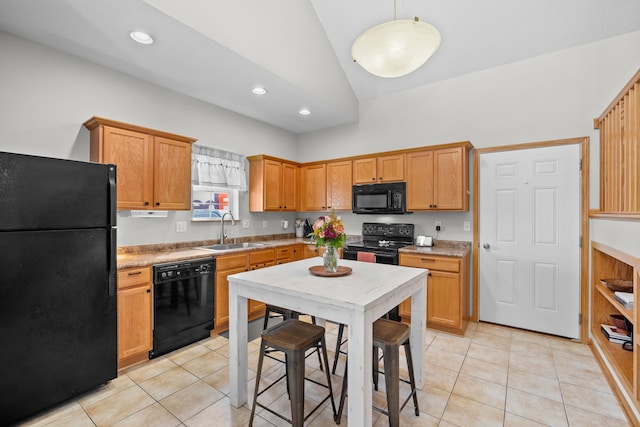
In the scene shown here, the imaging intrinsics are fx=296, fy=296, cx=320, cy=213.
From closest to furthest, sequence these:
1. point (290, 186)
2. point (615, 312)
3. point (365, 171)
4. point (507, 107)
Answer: point (615, 312) < point (507, 107) < point (365, 171) < point (290, 186)

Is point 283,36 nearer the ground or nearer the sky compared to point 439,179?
nearer the sky

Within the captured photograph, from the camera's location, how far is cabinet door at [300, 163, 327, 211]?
4695 mm

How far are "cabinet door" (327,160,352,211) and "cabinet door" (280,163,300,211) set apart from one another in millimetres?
581

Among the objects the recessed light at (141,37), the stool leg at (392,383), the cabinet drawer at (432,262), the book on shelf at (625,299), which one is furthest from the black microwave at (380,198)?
the recessed light at (141,37)

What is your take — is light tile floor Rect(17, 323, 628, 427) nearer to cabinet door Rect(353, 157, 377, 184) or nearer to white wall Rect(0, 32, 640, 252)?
white wall Rect(0, 32, 640, 252)

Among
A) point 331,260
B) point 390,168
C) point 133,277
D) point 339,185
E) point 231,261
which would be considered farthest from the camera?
point 339,185

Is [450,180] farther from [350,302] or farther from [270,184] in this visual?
[350,302]

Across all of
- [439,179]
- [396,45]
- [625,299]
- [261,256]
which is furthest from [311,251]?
[625,299]

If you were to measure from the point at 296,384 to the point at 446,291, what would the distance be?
7.33 feet

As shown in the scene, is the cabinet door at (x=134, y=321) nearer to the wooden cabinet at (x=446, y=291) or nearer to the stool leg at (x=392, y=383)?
the stool leg at (x=392, y=383)

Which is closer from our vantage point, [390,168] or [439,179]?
[439,179]

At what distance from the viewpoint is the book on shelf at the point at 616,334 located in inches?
101

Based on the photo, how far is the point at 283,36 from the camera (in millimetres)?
3189

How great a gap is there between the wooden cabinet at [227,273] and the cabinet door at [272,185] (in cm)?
85
